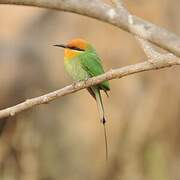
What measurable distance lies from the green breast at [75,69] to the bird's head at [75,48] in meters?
0.02

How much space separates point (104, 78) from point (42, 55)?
293 cm

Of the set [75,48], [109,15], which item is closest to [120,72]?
[109,15]

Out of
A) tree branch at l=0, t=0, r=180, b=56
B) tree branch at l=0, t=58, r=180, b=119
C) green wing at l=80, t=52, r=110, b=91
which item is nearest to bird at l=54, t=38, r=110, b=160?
green wing at l=80, t=52, r=110, b=91

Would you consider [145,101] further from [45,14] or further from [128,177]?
[45,14]

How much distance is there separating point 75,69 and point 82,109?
226cm

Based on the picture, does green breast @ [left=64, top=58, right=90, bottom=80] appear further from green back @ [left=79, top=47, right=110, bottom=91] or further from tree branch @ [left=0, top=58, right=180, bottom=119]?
tree branch @ [left=0, top=58, right=180, bottom=119]

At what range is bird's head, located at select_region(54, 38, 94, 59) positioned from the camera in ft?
6.95

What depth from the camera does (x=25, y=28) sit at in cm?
437

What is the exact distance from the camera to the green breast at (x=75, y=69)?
2164mm

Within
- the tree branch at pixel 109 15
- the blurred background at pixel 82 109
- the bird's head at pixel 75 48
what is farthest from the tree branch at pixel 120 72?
the blurred background at pixel 82 109

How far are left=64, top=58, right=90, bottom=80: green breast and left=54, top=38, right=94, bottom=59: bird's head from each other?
0.02 m

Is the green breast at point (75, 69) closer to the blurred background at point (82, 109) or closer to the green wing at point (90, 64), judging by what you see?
the green wing at point (90, 64)

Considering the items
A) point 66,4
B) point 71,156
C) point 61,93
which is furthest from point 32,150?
point 66,4

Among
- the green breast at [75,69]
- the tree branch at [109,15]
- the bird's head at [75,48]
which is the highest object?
the bird's head at [75,48]
